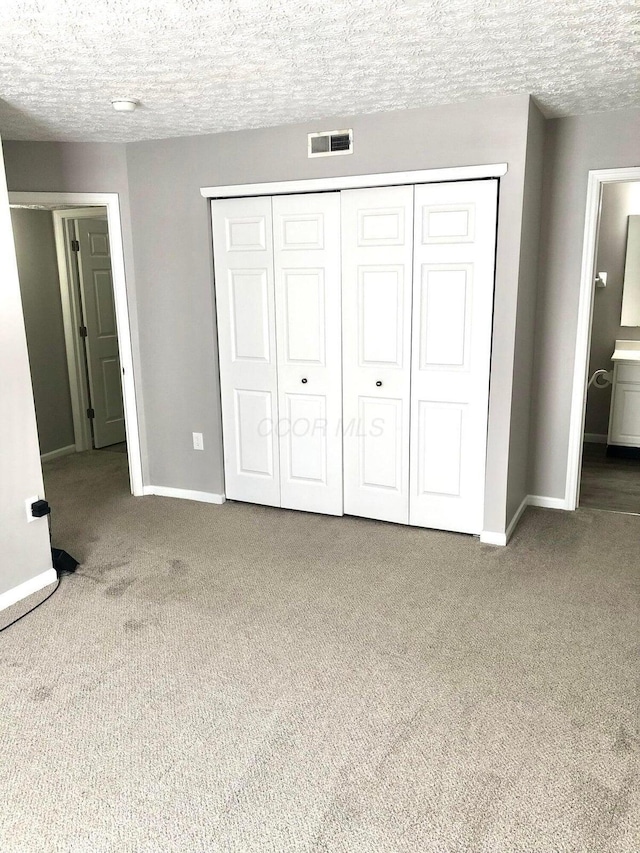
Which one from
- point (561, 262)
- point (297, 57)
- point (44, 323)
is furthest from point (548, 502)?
point (44, 323)

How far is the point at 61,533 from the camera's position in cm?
398

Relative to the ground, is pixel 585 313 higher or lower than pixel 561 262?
lower

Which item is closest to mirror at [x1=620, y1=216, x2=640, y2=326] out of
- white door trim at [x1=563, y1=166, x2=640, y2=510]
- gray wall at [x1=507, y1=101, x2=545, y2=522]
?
white door trim at [x1=563, y1=166, x2=640, y2=510]

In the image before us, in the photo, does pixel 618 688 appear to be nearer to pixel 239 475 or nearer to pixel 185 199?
pixel 239 475

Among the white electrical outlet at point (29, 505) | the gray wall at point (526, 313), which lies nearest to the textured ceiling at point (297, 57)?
the gray wall at point (526, 313)

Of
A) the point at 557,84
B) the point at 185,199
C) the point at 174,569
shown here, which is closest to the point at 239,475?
the point at 174,569

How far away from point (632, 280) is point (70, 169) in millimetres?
4282

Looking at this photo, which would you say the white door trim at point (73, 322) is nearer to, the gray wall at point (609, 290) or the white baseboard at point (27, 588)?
the white baseboard at point (27, 588)

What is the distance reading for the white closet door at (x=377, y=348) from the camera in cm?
358

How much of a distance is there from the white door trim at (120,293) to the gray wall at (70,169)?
0.11ft

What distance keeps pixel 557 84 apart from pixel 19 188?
3.08 m

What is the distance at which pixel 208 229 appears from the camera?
4016mm

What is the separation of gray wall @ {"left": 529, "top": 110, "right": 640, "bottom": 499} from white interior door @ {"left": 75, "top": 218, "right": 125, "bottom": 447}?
12.0 feet

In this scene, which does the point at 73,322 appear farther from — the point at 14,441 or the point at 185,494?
the point at 14,441
